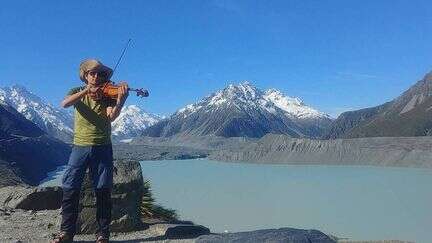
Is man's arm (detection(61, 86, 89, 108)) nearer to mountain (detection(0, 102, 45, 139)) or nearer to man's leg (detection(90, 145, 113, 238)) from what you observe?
man's leg (detection(90, 145, 113, 238))

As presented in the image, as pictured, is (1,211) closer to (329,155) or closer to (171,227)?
(171,227)

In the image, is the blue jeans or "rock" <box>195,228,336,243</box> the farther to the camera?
the blue jeans

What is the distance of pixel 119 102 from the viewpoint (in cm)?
621

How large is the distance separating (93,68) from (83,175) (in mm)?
1240

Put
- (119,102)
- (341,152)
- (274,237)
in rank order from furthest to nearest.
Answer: (341,152) < (119,102) < (274,237)

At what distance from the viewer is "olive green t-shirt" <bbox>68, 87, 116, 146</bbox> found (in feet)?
21.5

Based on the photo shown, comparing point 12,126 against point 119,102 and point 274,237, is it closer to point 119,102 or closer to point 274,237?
point 119,102

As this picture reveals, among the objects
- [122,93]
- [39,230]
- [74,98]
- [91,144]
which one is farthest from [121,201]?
[122,93]

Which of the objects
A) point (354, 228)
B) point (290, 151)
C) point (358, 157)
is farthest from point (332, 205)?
point (290, 151)

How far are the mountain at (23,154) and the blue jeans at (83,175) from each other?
63307 mm

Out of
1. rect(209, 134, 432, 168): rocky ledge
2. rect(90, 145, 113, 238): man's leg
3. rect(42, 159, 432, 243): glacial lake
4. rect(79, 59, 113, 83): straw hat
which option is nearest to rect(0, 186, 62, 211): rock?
rect(90, 145, 113, 238): man's leg

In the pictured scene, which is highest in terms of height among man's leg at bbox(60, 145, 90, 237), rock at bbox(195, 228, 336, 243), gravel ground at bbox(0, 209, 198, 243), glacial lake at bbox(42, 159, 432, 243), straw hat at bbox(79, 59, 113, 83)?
straw hat at bbox(79, 59, 113, 83)

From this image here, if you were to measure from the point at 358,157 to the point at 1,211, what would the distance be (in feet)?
495

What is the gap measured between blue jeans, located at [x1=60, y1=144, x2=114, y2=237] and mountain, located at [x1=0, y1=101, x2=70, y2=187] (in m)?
63.3
